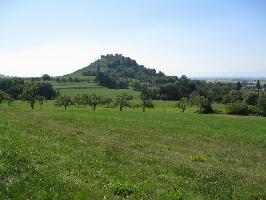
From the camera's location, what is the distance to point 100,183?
17.1 metres

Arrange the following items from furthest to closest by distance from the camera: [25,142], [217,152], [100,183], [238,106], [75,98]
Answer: [75,98] → [238,106] → [217,152] → [25,142] → [100,183]

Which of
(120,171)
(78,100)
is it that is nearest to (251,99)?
(78,100)

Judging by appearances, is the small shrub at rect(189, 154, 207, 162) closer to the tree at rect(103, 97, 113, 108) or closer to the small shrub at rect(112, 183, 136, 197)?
the small shrub at rect(112, 183, 136, 197)

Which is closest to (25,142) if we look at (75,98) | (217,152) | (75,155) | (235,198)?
(75,155)

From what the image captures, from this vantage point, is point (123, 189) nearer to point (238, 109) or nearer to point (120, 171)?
point (120, 171)

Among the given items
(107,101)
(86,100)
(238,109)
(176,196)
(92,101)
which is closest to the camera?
(176,196)

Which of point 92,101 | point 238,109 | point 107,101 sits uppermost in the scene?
point 92,101

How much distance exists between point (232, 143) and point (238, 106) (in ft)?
270

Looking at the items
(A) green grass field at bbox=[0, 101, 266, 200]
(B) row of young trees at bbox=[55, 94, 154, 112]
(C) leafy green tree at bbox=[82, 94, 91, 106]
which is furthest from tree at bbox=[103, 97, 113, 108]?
(A) green grass field at bbox=[0, 101, 266, 200]

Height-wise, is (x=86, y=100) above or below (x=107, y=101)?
above

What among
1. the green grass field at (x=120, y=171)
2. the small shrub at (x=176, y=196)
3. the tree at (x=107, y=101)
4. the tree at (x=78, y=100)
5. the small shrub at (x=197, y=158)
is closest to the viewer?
the green grass field at (x=120, y=171)

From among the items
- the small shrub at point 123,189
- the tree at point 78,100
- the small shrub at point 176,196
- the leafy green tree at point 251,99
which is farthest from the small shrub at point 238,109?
the small shrub at point 123,189

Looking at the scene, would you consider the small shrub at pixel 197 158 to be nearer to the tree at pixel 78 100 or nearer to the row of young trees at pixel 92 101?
the row of young trees at pixel 92 101

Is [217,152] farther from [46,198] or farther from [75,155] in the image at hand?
[46,198]
